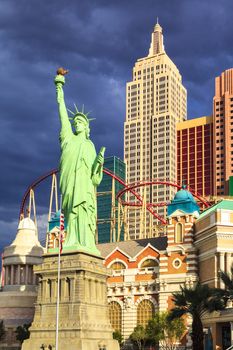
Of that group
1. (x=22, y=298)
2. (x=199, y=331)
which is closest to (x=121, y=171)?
(x=22, y=298)

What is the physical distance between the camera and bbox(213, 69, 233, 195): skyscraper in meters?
134

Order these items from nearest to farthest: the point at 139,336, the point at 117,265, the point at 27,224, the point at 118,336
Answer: the point at 139,336 < the point at 118,336 < the point at 117,265 < the point at 27,224

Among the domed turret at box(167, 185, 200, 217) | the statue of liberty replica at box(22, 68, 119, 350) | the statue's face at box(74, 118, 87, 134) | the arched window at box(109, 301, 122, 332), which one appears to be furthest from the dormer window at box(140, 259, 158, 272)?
the statue's face at box(74, 118, 87, 134)

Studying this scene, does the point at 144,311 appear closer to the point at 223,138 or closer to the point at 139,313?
the point at 139,313

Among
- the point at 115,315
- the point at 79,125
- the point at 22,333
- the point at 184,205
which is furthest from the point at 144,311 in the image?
the point at 79,125

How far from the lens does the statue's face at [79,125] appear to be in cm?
5125

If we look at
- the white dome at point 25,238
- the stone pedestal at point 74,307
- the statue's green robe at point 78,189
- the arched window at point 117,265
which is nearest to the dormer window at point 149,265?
the arched window at point 117,265

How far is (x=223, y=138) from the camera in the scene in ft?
444

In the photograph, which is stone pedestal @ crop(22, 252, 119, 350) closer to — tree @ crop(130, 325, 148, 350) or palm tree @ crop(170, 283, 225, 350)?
tree @ crop(130, 325, 148, 350)

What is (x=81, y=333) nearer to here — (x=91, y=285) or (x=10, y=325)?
(x=91, y=285)

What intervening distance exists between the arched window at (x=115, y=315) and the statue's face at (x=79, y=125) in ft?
61.7

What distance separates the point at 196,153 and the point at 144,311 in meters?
88.1

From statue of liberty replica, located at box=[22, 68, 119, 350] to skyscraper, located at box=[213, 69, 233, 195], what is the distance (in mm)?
86114

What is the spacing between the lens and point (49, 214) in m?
72.7
